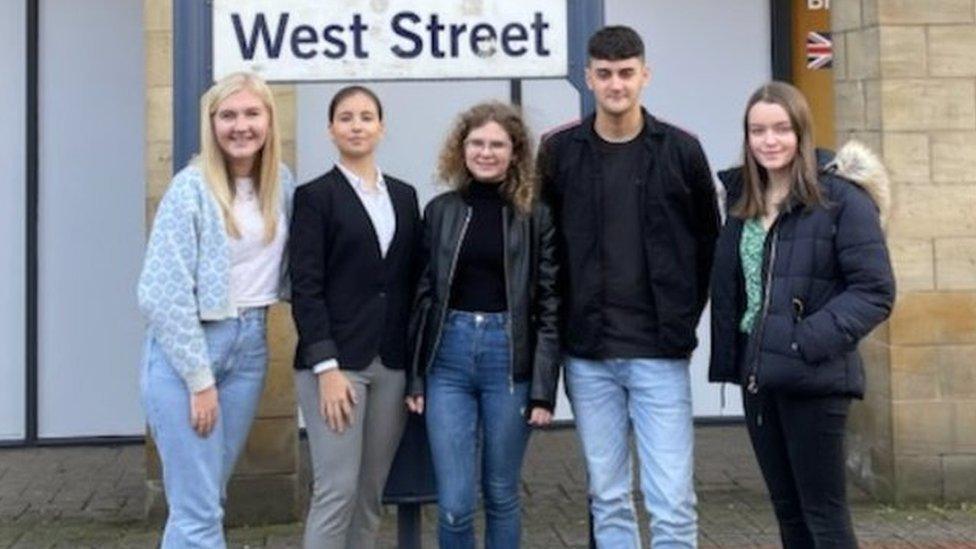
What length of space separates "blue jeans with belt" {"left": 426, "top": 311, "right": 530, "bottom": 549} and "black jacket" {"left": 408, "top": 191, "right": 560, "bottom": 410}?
4cm

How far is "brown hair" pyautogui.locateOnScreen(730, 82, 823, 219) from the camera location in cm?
488

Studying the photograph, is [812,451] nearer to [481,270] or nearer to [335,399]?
[481,270]

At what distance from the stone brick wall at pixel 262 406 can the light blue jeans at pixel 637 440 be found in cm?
264

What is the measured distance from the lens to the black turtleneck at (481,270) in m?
5.20

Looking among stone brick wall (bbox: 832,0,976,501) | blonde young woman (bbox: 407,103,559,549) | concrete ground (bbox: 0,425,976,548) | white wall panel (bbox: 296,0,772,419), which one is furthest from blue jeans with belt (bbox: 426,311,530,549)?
white wall panel (bbox: 296,0,772,419)

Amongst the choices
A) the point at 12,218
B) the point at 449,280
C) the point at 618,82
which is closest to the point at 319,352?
the point at 449,280

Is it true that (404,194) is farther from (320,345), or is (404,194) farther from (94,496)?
(94,496)

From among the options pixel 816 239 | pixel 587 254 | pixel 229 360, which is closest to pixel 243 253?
pixel 229 360

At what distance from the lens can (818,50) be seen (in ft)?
32.4

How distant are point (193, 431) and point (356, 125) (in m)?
1.18

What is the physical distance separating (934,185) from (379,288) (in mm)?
3667

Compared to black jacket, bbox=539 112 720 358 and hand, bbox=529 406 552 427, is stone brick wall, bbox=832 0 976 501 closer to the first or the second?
black jacket, bbox=539 112 720 358

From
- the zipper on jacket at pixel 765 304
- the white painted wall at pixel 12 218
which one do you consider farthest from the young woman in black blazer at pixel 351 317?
the white painted wall at pixel 12 218

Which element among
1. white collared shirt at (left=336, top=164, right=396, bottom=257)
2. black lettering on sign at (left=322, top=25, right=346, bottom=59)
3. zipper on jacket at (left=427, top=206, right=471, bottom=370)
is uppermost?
black lettering on sign at (left=322, top=25, right=346, bottom=59)
